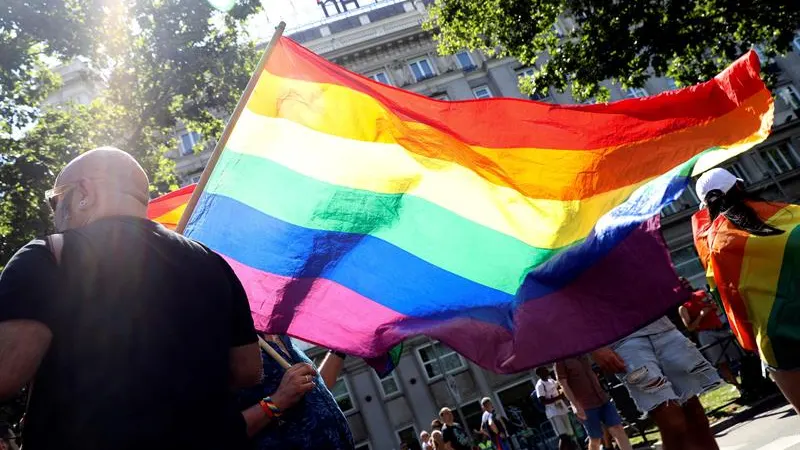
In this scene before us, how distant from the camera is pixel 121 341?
4.75 ft

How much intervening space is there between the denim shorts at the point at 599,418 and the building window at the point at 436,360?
19.6m

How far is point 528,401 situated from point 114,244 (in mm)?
26849

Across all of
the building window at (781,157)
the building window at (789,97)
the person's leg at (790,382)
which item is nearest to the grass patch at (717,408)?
the person's leg at (790,382)

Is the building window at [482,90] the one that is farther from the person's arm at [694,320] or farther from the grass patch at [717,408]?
the person's arm at [694,320]

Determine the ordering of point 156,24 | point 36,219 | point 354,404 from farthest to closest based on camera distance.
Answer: point 354,404, point 156,24, point 36,219

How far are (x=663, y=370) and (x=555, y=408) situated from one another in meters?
6.24

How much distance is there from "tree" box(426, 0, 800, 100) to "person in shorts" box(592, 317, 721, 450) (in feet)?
33.0

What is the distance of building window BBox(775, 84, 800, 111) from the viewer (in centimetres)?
3170

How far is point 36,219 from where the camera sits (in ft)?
35.9

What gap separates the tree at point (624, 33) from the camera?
12.4 meters

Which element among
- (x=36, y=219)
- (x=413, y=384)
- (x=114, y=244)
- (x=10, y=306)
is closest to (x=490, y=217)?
(x=114, y=244)

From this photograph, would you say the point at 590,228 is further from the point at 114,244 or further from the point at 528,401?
the point at 528,401

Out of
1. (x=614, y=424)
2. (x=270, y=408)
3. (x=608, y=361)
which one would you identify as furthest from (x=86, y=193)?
(x=614, y=424)

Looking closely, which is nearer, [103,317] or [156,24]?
[103,317]
